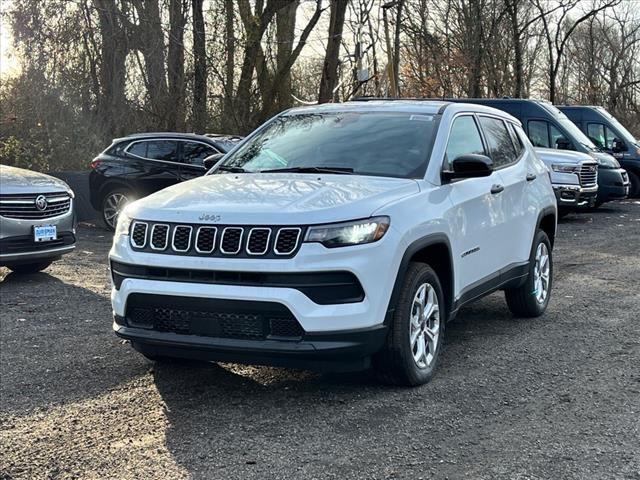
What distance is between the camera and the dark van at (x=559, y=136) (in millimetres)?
16844

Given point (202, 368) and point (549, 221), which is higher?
point (549, 221)

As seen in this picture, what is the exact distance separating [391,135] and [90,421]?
2803 millimetres

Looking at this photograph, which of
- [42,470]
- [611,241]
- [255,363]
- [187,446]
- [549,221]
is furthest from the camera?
[611,241]

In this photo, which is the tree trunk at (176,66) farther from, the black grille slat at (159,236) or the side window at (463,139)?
the black grille slat at (159,236)

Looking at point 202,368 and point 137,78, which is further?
point 137,78

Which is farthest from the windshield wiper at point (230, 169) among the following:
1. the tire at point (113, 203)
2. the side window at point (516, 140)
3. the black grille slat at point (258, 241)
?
the tire at point (113, 203)

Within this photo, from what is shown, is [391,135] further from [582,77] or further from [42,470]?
[582,77]

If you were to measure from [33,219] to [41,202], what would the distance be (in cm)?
23

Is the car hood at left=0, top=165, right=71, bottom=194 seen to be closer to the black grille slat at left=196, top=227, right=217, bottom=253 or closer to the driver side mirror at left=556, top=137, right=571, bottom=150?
the black grille slat at left=196, top=227, right=217, bottom=253

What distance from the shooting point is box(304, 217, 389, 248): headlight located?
4496 mm

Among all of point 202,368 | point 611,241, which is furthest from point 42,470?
point 611,241

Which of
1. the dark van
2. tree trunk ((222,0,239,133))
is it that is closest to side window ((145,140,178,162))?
the dark van

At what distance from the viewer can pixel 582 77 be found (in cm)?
5038

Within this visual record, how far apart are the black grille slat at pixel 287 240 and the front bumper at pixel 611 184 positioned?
47.1 feet
